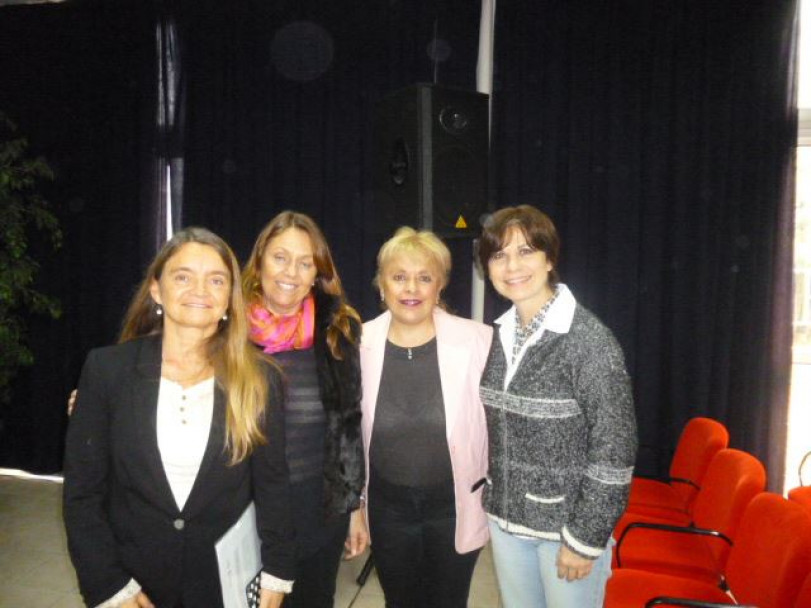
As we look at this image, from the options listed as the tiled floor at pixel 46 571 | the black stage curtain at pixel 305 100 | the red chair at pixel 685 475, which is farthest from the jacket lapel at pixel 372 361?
the black stage curtain at pixel 305 100

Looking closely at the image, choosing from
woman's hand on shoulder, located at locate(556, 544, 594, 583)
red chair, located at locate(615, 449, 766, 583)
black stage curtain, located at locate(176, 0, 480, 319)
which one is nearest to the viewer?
woman's hand on shoulder, located at locate(556, 544, 594, 583)

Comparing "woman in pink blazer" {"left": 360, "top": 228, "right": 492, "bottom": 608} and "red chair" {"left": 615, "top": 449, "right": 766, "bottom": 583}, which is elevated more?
"woman in pink blazer" {"left": 360, "top": 228, "right": 492, "bottom": 608}

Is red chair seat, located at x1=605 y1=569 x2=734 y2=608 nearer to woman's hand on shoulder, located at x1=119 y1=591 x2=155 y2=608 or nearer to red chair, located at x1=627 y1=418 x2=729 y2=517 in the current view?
red chair, located at x1=627 y1=418 x2=729 y2=517

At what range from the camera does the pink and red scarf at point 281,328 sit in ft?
5.65

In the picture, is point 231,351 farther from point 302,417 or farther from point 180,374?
point 302,417

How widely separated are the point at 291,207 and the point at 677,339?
258cm

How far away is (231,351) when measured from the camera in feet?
4.72

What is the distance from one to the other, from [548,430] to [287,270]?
87 centimetres

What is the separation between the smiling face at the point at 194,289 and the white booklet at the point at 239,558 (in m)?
0.47

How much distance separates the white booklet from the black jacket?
0.32m

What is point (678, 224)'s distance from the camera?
345 cm

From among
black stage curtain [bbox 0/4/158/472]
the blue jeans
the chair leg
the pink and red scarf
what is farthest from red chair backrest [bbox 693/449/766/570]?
black stage curtain [bbox 0/4/158/472]

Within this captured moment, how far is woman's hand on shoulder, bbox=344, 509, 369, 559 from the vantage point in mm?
1914

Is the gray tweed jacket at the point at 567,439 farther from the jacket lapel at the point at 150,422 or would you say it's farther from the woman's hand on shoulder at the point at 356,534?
the jacket lapel at the point at 150,422
